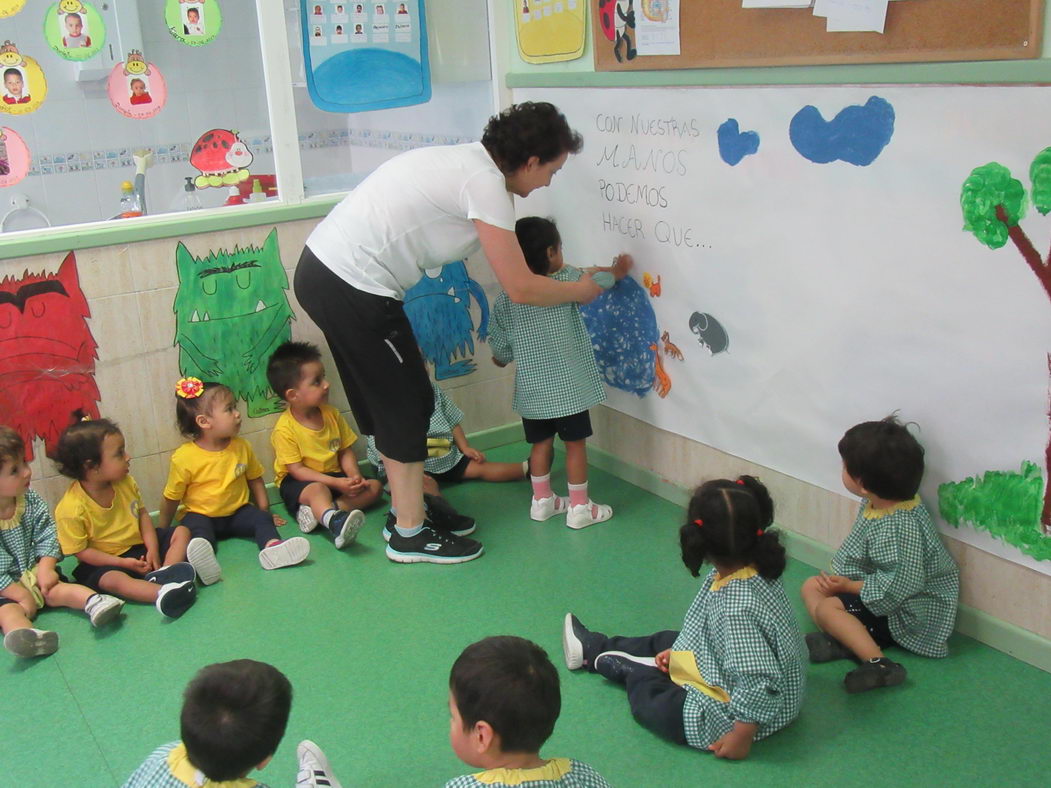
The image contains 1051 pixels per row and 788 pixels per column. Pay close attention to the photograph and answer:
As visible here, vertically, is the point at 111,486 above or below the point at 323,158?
below

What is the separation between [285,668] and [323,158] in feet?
6.23

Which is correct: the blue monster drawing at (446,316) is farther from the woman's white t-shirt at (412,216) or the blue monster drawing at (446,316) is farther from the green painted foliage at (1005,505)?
the green painted foliage at (1005,505)

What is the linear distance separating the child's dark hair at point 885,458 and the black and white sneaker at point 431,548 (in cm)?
119

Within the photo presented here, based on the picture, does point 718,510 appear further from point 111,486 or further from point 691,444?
point 111,486

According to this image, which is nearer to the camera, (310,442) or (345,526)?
(345,526)

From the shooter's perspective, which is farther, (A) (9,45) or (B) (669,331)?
(B) (669,331)

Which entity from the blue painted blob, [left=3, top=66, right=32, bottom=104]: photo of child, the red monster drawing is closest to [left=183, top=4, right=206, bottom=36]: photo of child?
the blue painted blob

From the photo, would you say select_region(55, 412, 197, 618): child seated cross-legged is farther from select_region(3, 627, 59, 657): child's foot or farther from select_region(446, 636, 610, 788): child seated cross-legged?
select_region(446, 636, 610, 788): child seated cross-legged

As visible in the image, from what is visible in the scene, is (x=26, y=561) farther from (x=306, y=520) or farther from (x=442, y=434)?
(x=442, y=434)

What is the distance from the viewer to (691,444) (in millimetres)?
3371

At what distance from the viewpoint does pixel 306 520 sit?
11.1 ft

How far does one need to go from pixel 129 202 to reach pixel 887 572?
2.56m

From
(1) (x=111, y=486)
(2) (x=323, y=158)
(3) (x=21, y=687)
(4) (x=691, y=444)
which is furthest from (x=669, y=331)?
(3) (x=21, y=687)

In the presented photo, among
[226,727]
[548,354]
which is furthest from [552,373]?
[226,727]
